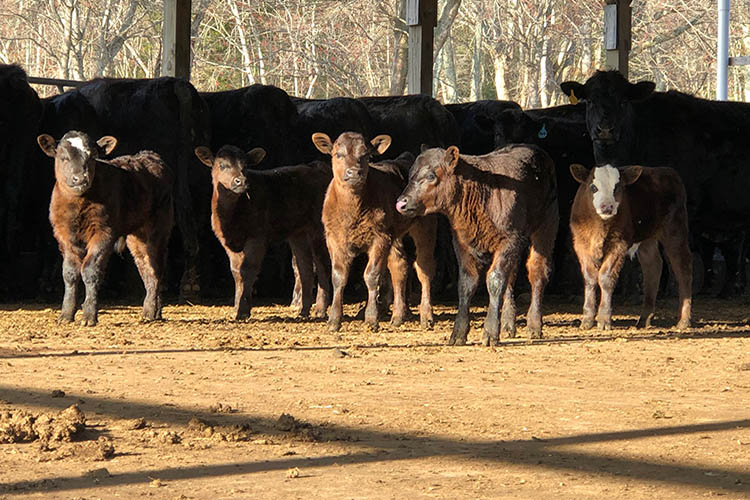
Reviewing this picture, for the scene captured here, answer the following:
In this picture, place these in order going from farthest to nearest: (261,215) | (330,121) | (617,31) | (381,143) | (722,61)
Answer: (722,61) < (617,31) < (330,121) < (261,215) < (381,143)

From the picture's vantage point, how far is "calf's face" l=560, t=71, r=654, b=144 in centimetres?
1415

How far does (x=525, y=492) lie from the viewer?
490cm

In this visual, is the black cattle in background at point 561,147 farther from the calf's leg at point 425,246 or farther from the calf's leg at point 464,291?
the calf's leg at point 464,291

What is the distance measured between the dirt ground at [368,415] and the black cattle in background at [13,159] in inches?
142

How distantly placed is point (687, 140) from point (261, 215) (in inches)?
236

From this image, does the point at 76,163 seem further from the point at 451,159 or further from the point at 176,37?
the point at 176,37

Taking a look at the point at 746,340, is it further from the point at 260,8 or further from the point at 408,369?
the point at 260,8

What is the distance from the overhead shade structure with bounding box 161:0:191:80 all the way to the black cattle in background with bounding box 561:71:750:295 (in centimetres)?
469

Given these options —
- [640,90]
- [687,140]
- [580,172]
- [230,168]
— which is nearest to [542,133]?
[640,90]

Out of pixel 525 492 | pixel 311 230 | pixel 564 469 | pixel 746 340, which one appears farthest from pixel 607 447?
pixel 311 230

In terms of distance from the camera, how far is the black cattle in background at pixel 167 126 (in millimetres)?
14383

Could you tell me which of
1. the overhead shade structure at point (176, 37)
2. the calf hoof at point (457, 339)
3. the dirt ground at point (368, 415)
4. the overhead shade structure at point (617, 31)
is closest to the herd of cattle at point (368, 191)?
the calf hoof at point (457, 339)

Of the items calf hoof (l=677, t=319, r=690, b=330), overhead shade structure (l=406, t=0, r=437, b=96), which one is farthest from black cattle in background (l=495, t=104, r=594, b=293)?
calf hoof (l=677, t=319, r=690, b=330)

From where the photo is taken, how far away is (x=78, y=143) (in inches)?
442
